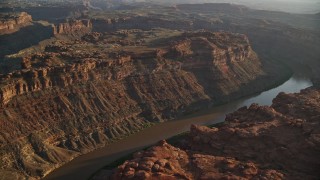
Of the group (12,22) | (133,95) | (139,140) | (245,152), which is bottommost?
(139,140)

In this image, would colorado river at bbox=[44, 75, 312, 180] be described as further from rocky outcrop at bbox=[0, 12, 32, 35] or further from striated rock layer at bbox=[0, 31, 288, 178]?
rocky outcrop at bbox=[0, 12, 32, 35]

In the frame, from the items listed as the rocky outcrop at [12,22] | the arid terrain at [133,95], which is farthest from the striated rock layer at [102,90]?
the rocky outcrop at [12,22]

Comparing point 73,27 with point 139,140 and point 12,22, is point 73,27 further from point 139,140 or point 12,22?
point 139,140

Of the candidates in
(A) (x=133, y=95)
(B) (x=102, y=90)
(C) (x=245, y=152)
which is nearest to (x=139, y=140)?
(B) (x=102, y=90)

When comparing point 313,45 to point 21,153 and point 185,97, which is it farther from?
point 21,153

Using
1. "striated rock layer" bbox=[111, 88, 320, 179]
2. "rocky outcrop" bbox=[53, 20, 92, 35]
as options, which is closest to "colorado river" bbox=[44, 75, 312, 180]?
"striated rock layer" bbox=[111, 88, 320, 179]
